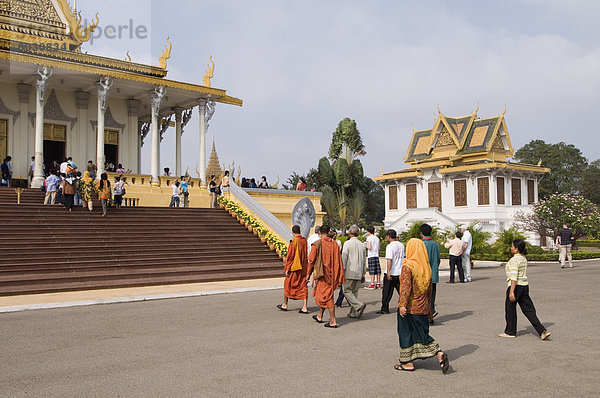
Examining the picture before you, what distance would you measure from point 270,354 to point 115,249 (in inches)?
386

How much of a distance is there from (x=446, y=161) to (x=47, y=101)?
91.5ft

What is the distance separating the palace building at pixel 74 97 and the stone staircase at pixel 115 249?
4.27 meters

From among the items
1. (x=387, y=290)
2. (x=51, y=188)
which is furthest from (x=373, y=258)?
(x=51, y=188)

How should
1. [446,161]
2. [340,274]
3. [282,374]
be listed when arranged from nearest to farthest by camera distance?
1. [282,374]
2. [340,274]
3. [446,161]

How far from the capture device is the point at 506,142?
4153 centimetres

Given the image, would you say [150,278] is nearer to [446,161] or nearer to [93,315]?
[93,315]

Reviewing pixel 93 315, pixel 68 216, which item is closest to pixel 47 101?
pixel 68 216

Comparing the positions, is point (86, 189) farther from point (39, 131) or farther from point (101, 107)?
point (101, 107)

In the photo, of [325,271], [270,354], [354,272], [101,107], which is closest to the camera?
[270,354]

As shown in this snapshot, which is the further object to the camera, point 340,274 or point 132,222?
point 132,222

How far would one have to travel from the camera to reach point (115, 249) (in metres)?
14.9

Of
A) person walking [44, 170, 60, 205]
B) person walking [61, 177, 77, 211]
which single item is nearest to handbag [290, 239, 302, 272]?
person walking [61, 177, 77, 211]

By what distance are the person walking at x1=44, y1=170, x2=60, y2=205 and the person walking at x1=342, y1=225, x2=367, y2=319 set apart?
38.6 ft

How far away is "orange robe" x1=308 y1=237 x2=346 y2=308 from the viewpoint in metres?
8.31
